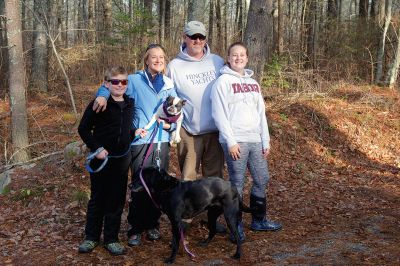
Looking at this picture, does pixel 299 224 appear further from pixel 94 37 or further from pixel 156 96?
pixel 94 37

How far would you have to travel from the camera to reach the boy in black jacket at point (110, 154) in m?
4.10

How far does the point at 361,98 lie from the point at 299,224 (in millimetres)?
6992

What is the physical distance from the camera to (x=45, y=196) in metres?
6.08

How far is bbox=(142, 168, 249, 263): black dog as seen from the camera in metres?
4.21

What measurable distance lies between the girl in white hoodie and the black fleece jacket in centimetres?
92

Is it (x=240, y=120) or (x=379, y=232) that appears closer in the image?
(x=240, y=120)

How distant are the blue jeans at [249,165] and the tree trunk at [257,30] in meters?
4.03

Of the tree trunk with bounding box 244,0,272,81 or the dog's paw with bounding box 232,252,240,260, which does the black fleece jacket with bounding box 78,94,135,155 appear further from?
the tree trunk with bounding box 244,0,272,81

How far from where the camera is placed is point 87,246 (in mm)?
4406

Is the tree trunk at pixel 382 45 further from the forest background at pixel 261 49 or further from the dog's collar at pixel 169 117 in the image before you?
the dog's collar at pixel 169 117

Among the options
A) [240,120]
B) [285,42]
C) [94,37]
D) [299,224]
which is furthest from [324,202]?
[94,37]

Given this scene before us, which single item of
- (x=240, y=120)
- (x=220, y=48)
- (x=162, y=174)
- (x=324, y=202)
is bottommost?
(x=324, y=202)

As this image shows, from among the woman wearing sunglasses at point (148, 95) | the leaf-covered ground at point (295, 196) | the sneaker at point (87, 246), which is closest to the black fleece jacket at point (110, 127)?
the woman wearing sunglasses at point (148, 95)

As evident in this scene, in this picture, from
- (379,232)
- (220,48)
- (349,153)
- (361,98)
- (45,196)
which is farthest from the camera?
(220,48)
